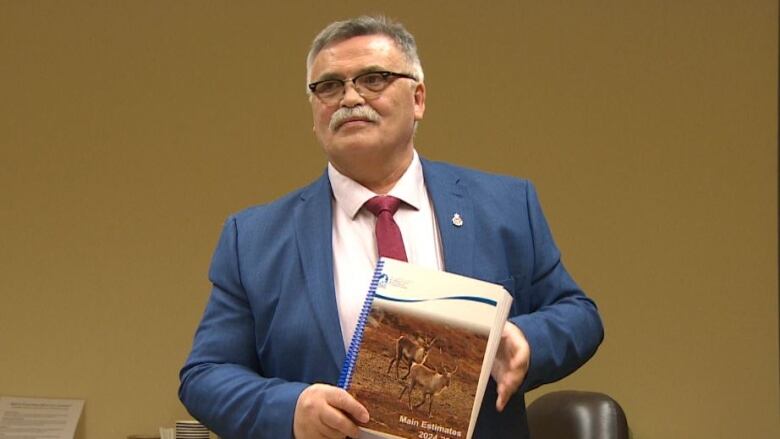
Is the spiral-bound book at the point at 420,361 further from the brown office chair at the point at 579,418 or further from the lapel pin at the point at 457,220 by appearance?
the brown office chair at the point at 579,418

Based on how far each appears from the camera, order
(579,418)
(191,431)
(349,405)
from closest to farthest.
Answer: (349,405), (579,418), (191,431)

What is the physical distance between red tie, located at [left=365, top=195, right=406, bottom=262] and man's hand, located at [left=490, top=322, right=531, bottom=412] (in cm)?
29

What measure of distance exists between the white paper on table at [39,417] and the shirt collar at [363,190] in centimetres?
277


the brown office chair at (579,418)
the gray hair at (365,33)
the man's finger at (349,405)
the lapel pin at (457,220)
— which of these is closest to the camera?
the man's finger at (349,405)

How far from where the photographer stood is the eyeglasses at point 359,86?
2.33m

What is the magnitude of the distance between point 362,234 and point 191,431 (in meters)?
2.33

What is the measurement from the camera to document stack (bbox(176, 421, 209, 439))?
4.35 meters

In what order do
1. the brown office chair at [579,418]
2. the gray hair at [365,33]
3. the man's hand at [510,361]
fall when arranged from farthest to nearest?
the brown office chair at [579,418] < the gray hair at [365,33] < the man's hand at [510,361]

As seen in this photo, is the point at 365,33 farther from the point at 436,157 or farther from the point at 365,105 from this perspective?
the point at 436,157

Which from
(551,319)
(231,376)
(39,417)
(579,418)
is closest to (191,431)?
(39,417)

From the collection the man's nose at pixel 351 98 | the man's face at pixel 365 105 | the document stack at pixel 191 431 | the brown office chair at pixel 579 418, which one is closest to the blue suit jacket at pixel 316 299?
the man's face at pixel 365 105

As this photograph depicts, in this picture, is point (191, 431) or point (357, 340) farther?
point (191, 431)

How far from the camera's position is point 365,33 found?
2.38 meters

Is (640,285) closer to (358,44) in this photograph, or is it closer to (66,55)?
(358,44)
